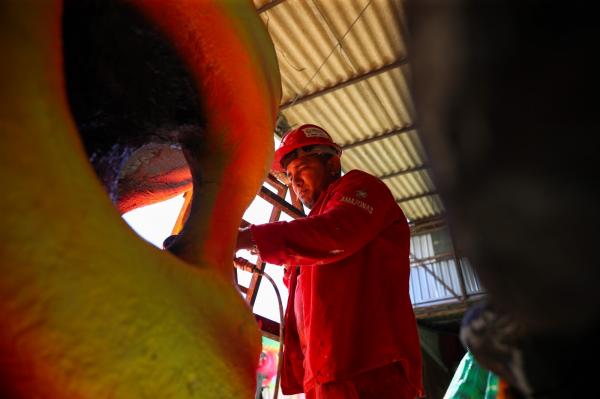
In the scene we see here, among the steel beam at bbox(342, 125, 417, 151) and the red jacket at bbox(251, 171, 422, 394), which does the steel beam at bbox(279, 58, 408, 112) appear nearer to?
the steel beam at bbox(342, 125, 417, 151)

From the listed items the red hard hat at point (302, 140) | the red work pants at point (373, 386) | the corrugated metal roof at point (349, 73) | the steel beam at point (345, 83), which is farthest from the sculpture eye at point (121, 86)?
the steel beam at point (345, 83)

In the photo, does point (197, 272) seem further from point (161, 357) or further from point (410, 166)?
point (410, 166)

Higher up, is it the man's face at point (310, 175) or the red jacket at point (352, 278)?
Answer: the man's face at point (310, 175)

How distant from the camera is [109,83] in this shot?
62 cm

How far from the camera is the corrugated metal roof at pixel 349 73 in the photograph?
3705mm

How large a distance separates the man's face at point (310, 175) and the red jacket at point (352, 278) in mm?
234

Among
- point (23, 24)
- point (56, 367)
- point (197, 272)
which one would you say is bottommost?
point (56, 367)

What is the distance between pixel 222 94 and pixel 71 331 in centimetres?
Result: 40

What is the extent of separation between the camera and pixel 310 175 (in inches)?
70.8

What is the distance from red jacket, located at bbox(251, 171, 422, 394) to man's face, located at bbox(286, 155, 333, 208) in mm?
234

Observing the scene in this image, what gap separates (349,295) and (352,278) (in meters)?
0.06

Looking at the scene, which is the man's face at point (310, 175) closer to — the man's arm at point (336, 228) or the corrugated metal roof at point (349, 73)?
the man's arm at point (336, 228)

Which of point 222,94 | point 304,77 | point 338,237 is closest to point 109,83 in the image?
point 222,94

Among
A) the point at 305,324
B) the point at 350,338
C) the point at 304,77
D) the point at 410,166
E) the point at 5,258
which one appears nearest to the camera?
the point at 5,258
